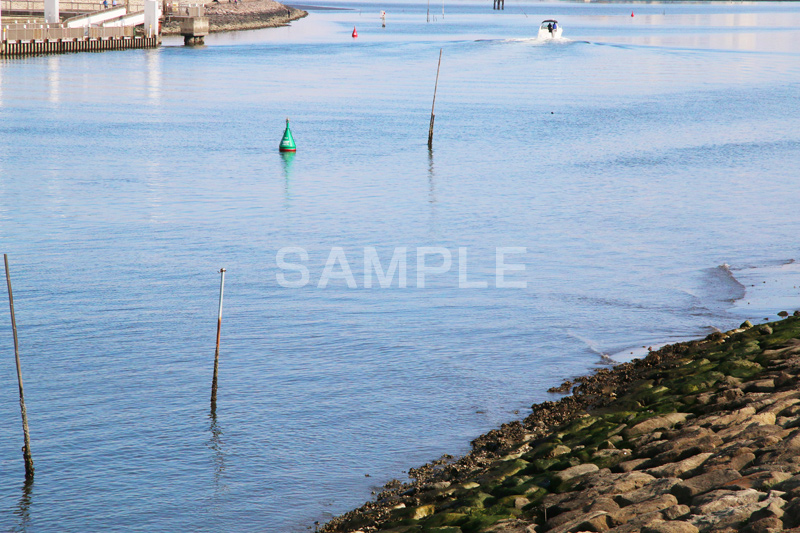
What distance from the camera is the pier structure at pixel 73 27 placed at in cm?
7919

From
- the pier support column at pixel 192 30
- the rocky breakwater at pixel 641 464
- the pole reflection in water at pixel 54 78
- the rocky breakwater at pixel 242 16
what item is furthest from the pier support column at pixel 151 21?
the rocky breakwater at pixel 641 464

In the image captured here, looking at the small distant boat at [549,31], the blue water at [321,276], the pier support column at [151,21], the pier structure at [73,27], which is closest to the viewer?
the blue water at [321,276]

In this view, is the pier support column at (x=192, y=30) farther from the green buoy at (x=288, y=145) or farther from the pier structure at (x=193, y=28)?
the green buoy at (x=288, y=145)

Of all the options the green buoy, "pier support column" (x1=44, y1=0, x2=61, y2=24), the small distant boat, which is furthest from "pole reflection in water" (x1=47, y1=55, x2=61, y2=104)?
the small distant boat

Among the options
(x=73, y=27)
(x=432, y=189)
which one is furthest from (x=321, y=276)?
(x=73, y=27)

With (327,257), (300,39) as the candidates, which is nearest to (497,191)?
(327,257)

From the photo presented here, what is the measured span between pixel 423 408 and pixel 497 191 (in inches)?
817

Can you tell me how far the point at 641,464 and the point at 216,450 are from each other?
20.6ft

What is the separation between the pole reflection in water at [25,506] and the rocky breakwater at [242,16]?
110672mm

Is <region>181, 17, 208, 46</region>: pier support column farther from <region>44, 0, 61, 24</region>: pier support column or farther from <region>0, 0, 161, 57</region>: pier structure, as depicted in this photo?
<region>44, 0, 61, 24</region>: pier support column

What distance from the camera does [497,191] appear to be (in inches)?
1351

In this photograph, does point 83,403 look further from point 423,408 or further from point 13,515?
point 423,408

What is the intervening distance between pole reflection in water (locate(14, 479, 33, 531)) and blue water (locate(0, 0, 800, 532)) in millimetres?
36

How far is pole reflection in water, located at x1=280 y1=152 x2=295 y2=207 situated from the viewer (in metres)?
32.5
